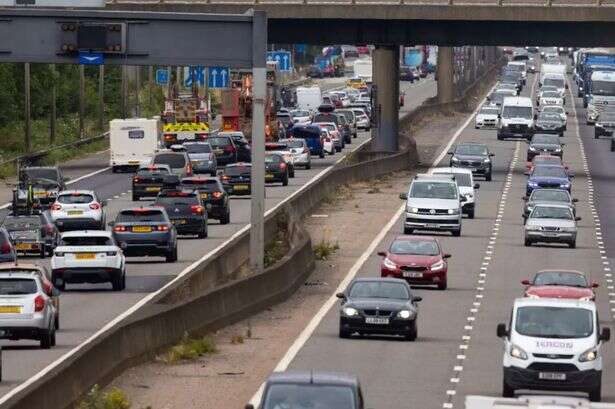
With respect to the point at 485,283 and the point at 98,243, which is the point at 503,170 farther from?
the point at 98,243

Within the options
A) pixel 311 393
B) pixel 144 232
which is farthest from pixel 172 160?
pixel 311 393

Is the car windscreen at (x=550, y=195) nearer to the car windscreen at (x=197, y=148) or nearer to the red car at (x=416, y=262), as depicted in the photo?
the red car at (x=416, y=262)

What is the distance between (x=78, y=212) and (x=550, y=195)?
51.1 ft

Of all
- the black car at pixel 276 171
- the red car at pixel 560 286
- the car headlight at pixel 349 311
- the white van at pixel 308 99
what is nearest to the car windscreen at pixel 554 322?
the red car at pixel 560 286

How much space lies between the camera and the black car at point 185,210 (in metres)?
61.2

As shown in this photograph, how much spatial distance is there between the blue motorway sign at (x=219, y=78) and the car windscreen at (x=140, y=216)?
64534mm

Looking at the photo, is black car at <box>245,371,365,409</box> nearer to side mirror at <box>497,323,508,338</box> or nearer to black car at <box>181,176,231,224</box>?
side mirror at <box>497,323,508,338</box>

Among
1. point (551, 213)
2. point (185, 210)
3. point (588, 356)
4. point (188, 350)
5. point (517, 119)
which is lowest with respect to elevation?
point (517, 119)

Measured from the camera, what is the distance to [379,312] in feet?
131

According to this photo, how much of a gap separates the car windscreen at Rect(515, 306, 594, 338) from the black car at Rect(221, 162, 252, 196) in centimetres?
4505

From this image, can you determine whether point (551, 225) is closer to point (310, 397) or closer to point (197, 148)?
point (197, 148)

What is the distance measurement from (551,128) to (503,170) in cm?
2329

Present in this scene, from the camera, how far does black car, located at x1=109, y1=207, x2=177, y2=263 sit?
2125 inches

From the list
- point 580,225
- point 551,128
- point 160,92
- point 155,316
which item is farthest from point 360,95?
point 155,316
